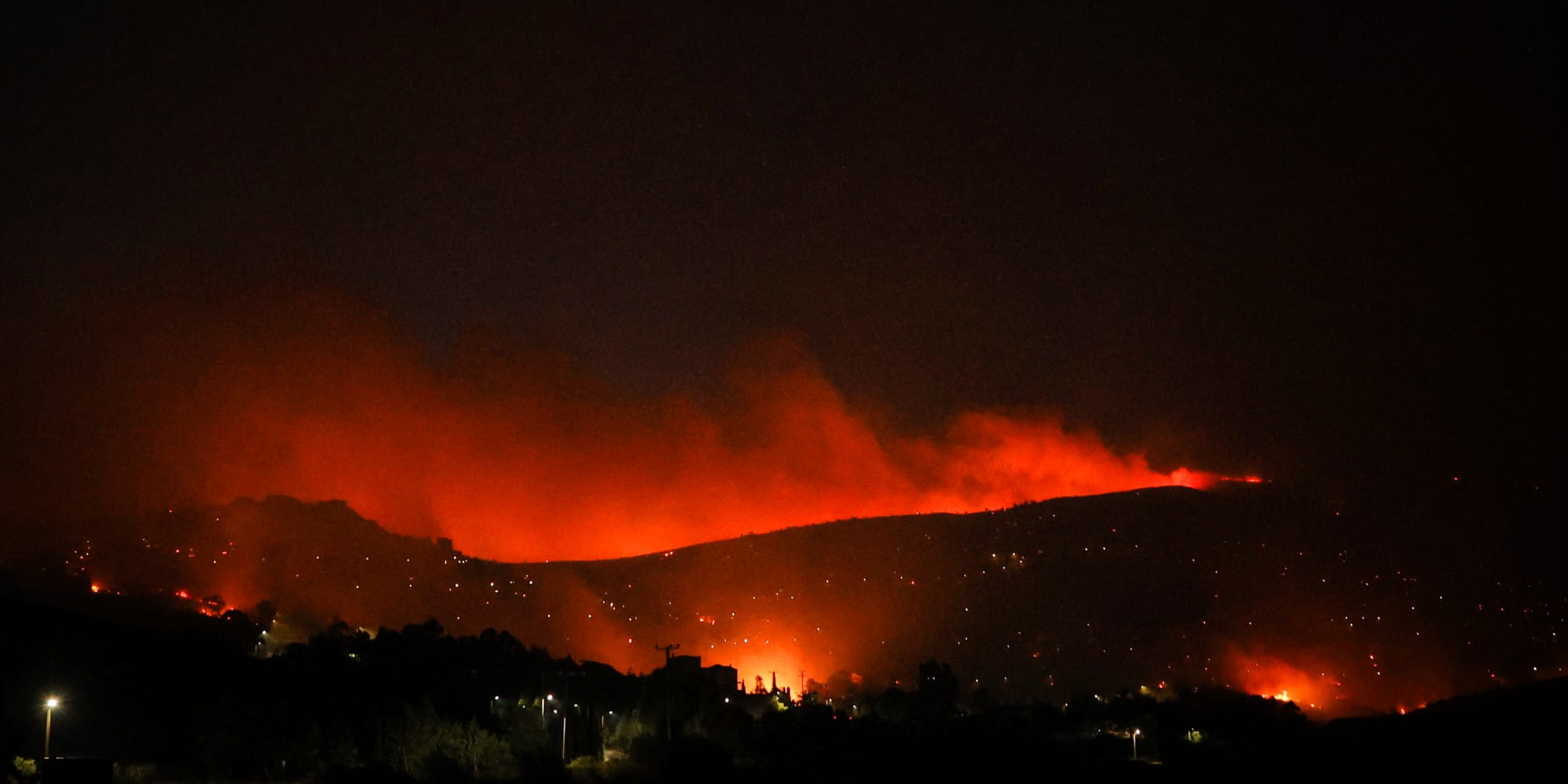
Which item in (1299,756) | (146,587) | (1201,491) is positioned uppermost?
(1201,491)

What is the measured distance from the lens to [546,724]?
141 ft

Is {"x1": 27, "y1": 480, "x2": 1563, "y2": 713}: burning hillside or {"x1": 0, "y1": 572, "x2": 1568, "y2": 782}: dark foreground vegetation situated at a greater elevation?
{"x1": 27, "y1": 480, "x2": 1563, "y2": 713}: burning hillside

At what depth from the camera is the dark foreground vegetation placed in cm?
3045

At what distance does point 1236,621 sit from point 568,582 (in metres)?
50.9

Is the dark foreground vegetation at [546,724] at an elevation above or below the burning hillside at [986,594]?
below

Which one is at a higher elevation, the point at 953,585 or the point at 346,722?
the point at 953,585

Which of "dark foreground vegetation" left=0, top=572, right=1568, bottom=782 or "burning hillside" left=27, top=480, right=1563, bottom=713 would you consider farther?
"burning hillside" left=27, top=480, right=1563, bottom=713

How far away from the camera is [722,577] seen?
310ft

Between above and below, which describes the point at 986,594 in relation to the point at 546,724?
above

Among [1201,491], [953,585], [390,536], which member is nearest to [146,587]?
[390,536]

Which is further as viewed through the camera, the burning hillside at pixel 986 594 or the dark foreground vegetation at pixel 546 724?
the burning hillside at pixel 986 594

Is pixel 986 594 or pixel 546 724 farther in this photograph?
pixel 986 594

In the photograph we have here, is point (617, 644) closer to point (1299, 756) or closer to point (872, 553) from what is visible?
point (872, 553)

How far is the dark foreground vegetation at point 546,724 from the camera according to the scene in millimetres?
30453
